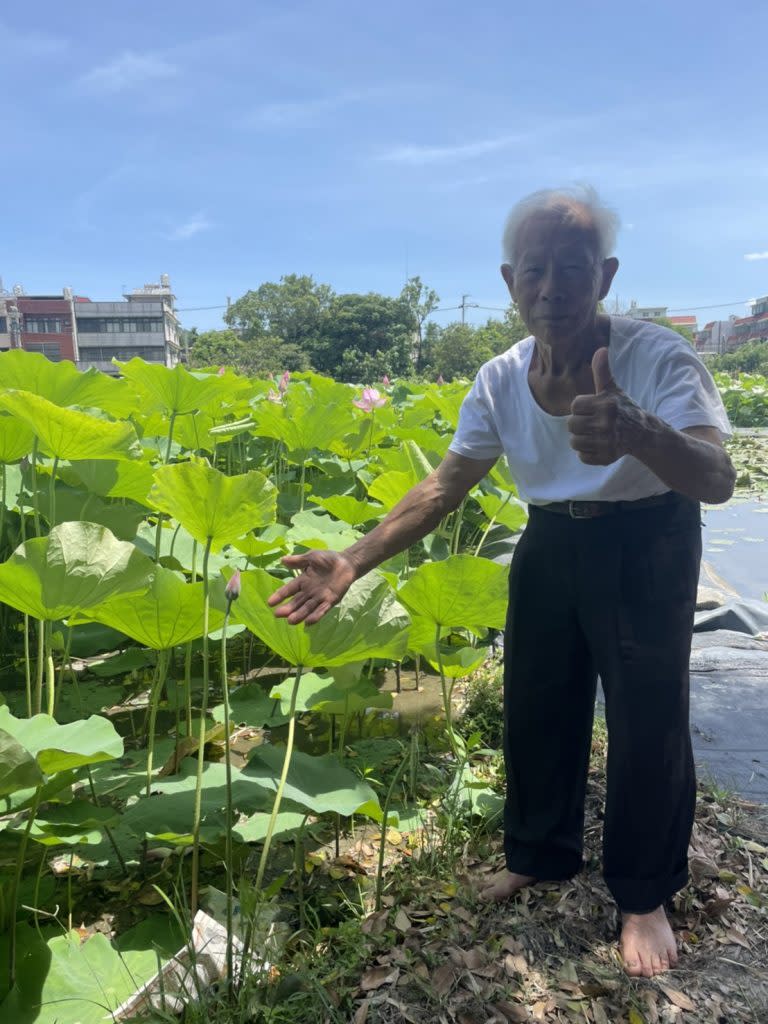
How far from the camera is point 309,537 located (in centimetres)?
211

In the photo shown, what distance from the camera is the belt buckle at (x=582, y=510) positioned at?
128 cm

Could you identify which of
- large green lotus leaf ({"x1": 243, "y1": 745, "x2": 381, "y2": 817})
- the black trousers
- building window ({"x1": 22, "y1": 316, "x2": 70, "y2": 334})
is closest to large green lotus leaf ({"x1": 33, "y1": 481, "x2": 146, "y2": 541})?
large green lotus leaf ({"x1": 243, "y1": 745, "x2": 381, "y2": 817})

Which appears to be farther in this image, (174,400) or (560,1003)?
(174,400)

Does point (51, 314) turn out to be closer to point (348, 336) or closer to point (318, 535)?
point (348, 336)

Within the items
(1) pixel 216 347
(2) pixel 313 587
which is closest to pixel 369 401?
(2) pixel 313 587

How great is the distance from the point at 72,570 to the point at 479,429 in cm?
72

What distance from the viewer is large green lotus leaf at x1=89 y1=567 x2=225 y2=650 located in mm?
1405

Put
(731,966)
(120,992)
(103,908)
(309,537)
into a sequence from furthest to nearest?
(309,537)
(103,908)
(731,966)
(120,992)

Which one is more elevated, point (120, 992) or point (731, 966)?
point (120, 992)

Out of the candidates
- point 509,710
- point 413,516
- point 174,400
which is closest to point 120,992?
point 509,710

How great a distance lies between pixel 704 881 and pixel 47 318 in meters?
69.1

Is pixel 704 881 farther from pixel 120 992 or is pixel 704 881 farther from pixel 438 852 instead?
pixel 120 992

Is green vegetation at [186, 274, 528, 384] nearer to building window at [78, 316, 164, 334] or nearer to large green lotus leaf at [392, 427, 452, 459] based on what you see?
building window at [78, 316, 164, 334]

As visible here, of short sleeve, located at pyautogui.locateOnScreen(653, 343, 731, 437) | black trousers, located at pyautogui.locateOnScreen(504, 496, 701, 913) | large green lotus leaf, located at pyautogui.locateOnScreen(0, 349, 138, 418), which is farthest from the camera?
large green lotus leaf, located at pyautogui.locateOnScreen(0, 349, 138, 418)
